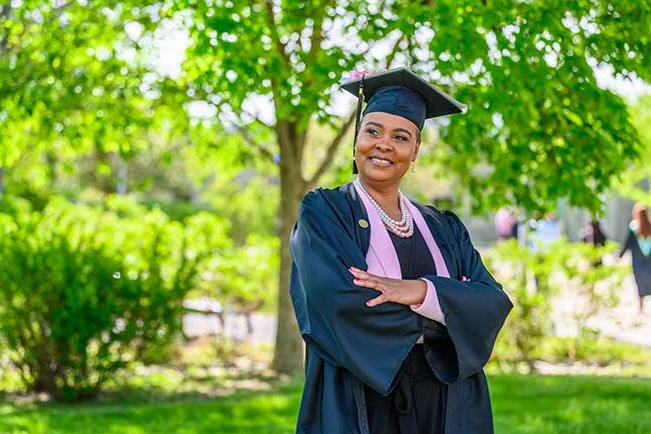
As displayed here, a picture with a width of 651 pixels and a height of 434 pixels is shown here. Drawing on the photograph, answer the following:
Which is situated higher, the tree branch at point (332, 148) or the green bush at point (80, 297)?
the tree branch at point (332, 148)

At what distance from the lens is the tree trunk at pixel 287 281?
941 centimetres

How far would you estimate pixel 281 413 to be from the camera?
24.0ft

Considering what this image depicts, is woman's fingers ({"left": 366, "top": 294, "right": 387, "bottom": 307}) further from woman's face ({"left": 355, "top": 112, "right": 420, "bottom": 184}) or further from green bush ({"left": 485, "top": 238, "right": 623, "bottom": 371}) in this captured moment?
green bush ({"left": 485, "top": 238, "right": 623, "bottom": 371})

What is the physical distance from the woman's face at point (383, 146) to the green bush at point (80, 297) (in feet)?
15.8

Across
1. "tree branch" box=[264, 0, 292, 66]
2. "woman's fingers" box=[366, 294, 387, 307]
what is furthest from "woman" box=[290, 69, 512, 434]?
"tree branch" box=[264, 0, 292, 66]

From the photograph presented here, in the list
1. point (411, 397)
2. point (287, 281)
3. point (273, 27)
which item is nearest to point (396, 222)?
point (411, 397)

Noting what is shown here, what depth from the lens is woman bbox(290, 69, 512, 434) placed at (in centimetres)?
319

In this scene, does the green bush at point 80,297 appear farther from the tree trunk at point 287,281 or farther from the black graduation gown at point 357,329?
the black graduation gown at point 357,329

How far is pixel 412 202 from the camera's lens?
12.2 feet

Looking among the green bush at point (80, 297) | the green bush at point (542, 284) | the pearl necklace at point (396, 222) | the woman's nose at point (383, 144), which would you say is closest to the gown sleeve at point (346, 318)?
the pearl necklace at point (396, 222)

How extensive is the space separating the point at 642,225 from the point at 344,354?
932cm

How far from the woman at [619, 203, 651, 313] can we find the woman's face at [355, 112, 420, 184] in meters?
8.29

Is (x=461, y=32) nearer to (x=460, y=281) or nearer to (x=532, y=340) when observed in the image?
(x=460, y=281)

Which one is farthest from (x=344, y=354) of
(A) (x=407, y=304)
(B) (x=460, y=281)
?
(B) (x=460, y=281)
